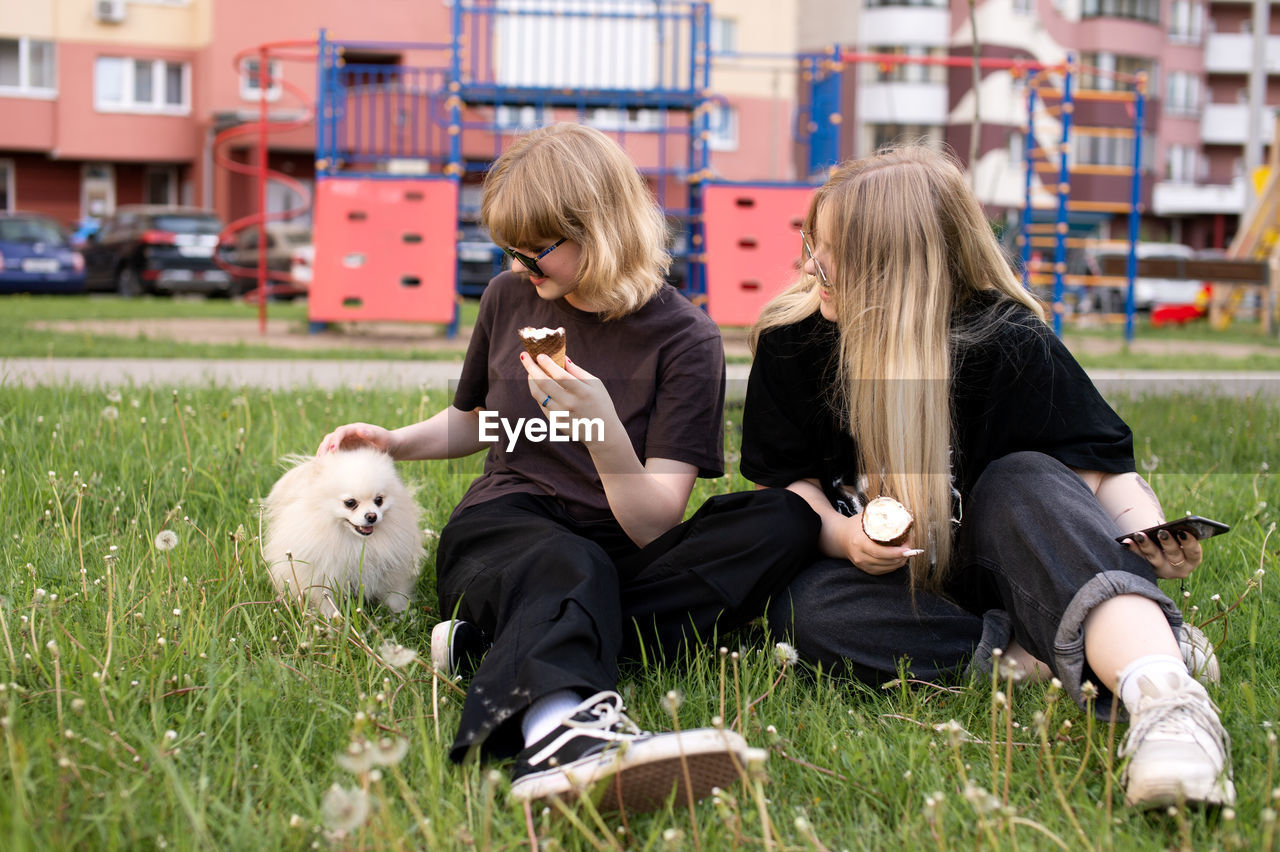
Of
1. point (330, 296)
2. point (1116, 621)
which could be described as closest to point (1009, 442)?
point (1116, 621)

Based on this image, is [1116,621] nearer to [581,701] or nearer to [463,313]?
[581,701]

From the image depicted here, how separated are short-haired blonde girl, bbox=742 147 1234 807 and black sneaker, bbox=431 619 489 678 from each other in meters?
0.60

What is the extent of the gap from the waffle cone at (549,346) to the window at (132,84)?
2789 centimetres

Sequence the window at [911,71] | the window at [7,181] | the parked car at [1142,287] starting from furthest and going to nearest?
the window at [911,71] → the window at [7,181] → the parked car at [1142,287]

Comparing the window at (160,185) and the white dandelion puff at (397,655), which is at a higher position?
the window at (160,185)

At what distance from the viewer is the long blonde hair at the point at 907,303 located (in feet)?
7.35

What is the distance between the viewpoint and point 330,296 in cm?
916

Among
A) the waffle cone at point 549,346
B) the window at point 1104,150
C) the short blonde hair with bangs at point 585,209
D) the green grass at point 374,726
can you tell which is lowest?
the green grass at point 374,726

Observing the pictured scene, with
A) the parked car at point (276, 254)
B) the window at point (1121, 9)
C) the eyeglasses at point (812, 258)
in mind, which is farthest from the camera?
the window at point (1121, 9)

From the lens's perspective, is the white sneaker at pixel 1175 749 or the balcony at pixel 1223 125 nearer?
the white sneaker at pixel 1175 749

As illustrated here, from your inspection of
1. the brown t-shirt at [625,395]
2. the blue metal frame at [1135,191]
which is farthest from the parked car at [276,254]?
the brown t-shirt at [625,395]

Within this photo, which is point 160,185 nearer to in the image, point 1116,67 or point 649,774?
point 1116,67

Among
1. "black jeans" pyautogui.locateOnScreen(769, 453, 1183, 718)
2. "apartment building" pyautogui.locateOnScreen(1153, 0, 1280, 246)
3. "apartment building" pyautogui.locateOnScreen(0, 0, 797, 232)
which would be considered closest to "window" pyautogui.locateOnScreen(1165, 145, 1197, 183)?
"apartment building" pyautogui.locateOnScreen(1153, 0, 1280, 246)

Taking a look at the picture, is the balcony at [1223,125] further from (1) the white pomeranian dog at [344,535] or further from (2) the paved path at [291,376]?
(1) the white pomeranian dog at [344,535]
